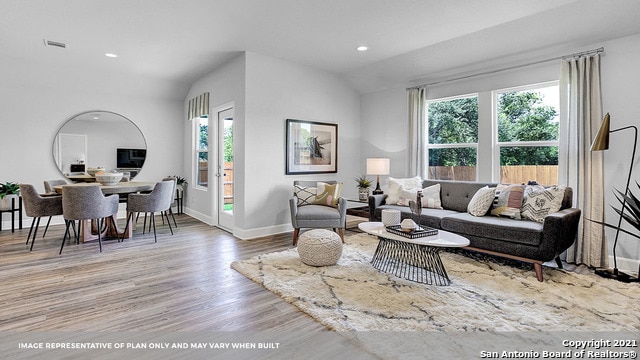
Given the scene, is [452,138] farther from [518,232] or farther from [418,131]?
[518,232]

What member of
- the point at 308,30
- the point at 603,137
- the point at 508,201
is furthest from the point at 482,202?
the point at 308,30

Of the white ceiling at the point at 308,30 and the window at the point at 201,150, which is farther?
the window at the point at 201,150

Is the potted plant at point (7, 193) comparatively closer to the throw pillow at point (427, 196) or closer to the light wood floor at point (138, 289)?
the light wood floor at point (138, 289)

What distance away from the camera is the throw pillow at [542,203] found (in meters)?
3.28

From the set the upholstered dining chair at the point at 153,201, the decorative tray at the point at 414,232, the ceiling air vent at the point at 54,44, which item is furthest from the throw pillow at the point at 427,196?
the ceiling air vent at the point at 54,44

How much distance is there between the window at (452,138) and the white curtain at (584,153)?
1.10 metres

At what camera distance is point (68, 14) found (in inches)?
127

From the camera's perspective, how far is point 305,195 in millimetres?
4613

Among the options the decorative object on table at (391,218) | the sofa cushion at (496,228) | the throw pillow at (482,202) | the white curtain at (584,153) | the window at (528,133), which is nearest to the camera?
the sofa cushion at (496,228)

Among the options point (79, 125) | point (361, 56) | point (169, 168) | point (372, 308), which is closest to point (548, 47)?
point (361, 56)

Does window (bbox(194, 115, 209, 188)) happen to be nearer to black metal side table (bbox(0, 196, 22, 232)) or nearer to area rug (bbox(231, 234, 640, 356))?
black metal side table (bbox(0, 196, 22, 232))

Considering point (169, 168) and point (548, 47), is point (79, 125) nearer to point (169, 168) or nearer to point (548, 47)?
point (169, 168)

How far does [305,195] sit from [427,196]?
170 cm

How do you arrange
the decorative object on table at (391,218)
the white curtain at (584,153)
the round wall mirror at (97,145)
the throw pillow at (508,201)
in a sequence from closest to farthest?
1. the decorative object on table at (391,218)
2. the white curtain at (584,153)
3. the throw pillow at (508,201)
4. the round wall mirror at (97,145)
